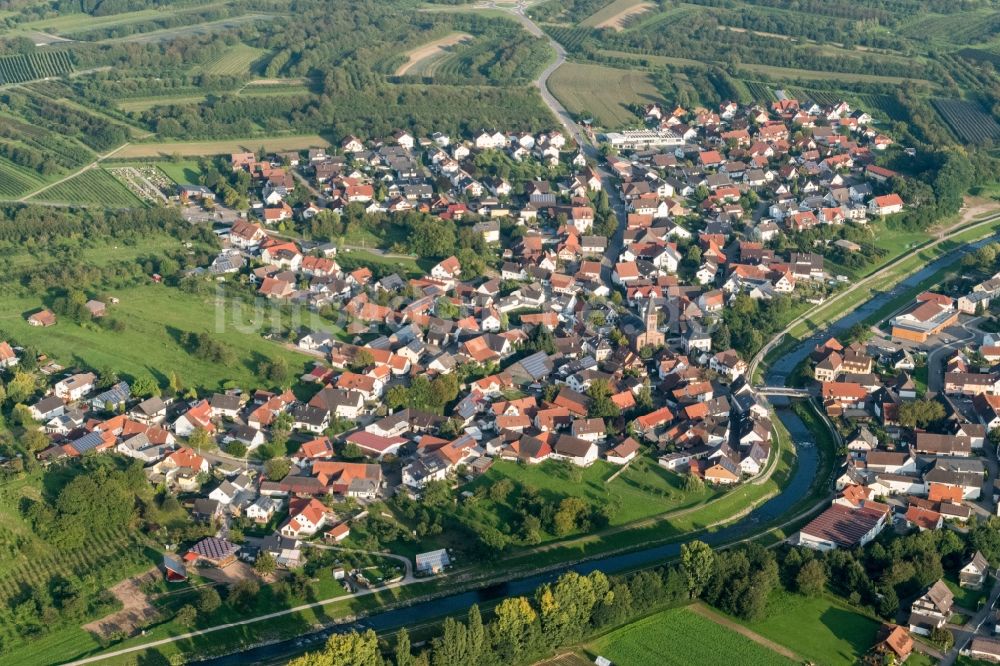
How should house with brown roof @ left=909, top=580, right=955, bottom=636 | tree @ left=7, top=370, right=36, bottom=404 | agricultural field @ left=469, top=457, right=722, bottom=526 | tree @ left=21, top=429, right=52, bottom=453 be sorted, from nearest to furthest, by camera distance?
house with brown roof @ left=909, top=580, right=955, bottom=636 → agricultural field @ left=469, top=457, right=722, bottom=526 → tree @ left=21, top=429, right=52, bottom=453 → tree @ left=7, top=370, right=36, bottom=404

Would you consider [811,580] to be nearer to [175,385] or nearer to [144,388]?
[175,385]

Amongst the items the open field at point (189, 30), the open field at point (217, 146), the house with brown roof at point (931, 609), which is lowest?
the house with brown roof at point (931, 609)

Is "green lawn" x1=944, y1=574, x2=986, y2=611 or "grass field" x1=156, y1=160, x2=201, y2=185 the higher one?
"grass field" x1=156, y1=160, x2=201, y2=185

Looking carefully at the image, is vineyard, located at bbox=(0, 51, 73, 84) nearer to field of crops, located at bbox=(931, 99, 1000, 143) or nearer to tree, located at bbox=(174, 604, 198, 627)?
field of crops, located at bbox=(931, 99, 1000, 143)

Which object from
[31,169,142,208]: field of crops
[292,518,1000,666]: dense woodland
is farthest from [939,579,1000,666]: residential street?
[31,169,142,208]: field of crops

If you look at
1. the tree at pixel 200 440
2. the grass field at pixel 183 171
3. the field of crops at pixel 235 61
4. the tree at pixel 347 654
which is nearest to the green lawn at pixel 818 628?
the tree at pixel 347 654

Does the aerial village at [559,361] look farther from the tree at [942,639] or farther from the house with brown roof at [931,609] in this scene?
the tree at [942,639]
